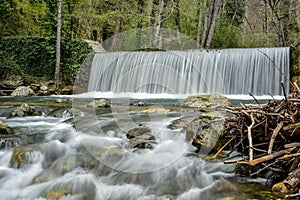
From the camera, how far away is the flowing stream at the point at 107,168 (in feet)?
13.6

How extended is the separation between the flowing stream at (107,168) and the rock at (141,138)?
10 cm

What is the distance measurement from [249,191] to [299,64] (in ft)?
33.6

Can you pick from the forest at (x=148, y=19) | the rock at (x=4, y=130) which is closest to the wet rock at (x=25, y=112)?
the rock at (x=4, y=130)

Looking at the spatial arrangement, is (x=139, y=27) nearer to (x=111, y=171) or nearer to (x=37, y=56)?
(x=37, y=56)

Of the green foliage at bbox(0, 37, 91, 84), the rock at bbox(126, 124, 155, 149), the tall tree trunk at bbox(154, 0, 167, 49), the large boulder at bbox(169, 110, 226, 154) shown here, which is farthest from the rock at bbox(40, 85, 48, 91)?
the large boulder at bbox(169, 110, 226, 154)

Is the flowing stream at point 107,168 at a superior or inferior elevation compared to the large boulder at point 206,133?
inferior

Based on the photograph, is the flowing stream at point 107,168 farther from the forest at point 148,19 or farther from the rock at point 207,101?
the forest at point 148,19

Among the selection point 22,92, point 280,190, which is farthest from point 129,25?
point 280,190

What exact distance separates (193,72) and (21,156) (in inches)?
420

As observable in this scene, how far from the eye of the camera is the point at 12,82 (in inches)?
626

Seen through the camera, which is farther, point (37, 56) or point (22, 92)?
point (37, 56)

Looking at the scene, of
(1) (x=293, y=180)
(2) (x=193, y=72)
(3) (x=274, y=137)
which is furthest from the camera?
(2) (x=193, y=72)

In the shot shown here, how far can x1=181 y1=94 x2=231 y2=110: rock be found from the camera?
963 cm

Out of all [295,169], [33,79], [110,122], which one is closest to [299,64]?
[110,122]
